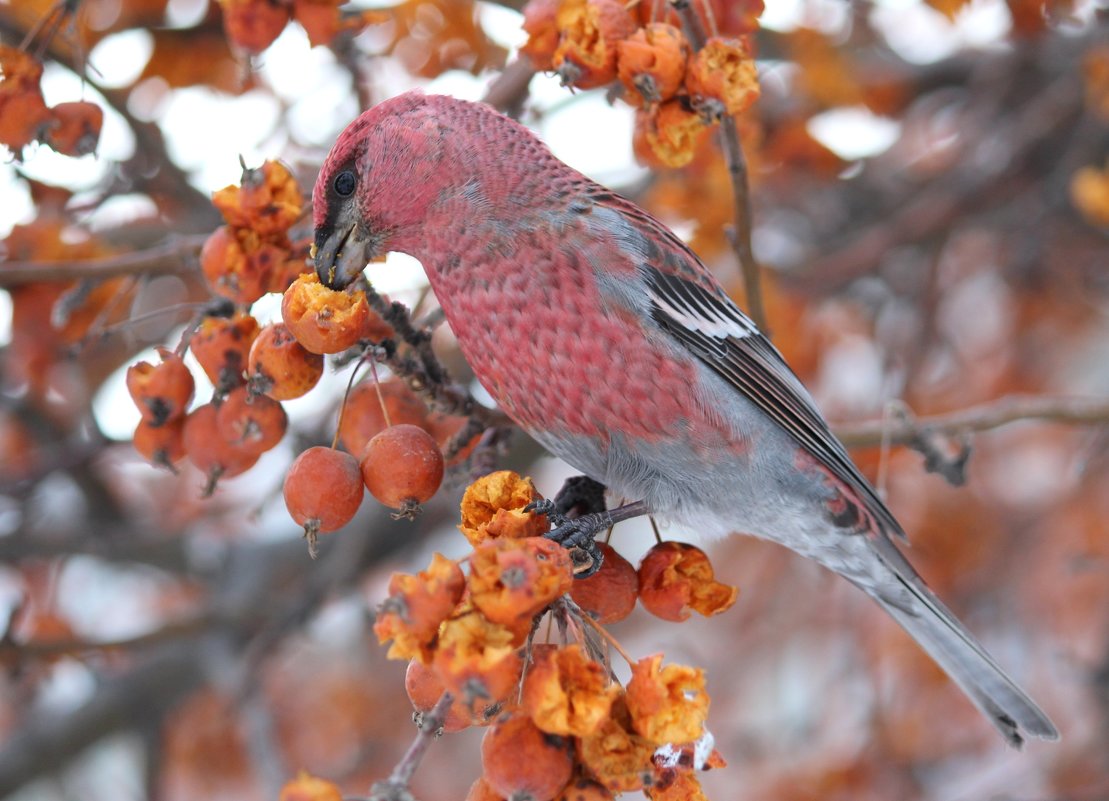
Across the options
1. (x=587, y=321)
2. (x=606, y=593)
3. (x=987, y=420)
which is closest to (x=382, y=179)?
(x=587, y=321)

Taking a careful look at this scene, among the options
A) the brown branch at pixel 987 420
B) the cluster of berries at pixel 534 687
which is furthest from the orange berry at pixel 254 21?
the brown branch at pixel 987 420

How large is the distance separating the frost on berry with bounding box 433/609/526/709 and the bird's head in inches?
33.7

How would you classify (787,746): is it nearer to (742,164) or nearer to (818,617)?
(818,617)

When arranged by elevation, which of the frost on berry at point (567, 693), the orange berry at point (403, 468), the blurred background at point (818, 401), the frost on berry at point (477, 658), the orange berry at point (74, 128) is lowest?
the blurred background at point (818, 401)

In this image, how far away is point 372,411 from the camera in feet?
6.02

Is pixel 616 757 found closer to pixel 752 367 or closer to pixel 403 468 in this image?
pixel 403 468

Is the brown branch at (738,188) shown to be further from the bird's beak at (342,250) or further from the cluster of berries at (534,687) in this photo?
the cluster of berries at (534,687)

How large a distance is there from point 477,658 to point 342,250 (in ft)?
3.05

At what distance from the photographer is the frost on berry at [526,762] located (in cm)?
133

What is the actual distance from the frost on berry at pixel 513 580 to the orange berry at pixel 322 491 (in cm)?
32

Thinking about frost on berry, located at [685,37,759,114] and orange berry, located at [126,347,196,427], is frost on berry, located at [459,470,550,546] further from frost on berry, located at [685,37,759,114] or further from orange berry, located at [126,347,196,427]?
frost on berry, located at [685,37,759,114]

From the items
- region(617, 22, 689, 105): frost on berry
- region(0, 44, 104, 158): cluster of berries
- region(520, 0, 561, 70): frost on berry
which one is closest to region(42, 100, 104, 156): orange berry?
region(0, 44, 104, 158): cluster of berries

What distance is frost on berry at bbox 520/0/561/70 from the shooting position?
1.97 meters

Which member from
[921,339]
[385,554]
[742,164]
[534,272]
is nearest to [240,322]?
[534,272]
